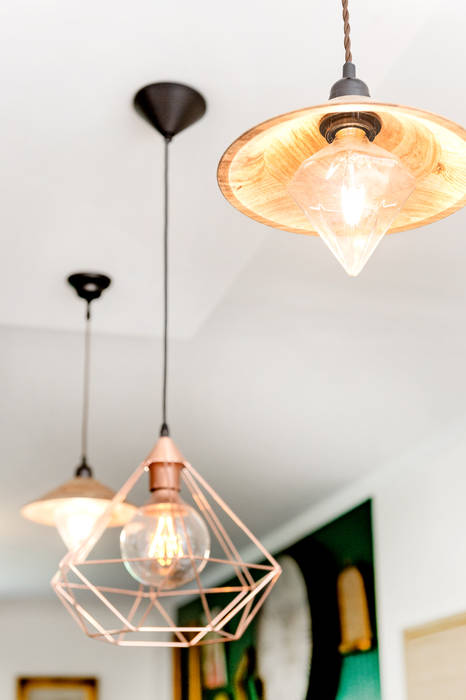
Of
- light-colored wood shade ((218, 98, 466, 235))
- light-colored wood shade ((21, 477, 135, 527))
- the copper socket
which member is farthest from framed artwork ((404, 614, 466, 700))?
light-colored wood shade ((218, 98, 466, 235))

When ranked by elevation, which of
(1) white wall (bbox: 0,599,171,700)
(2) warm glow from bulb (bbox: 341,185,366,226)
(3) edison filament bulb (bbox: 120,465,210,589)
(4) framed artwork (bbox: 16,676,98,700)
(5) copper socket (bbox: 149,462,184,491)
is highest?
(1) white wall (bbox: 0,599,171,700)

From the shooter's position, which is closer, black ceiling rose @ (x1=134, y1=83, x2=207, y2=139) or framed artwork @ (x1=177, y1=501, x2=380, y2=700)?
black ceiling rose @ (x1=134, y1=83, x2=207, y2=139)

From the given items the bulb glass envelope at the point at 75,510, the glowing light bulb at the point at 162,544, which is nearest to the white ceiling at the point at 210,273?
the bulb glass envelope at the point at 75,510

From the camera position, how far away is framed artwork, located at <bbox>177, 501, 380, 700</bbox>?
430cm

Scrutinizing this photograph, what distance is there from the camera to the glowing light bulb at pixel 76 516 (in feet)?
6.95

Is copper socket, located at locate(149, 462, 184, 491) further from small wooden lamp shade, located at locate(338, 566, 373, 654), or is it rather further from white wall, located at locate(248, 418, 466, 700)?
small wooden lamp shade, located at locate(338, 566, 373, 654)

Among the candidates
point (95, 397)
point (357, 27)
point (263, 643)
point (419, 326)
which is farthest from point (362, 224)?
point (263, 643)

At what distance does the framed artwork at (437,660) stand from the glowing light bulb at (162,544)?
2.39 meters

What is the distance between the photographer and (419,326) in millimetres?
2953

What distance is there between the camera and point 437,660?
373 cm

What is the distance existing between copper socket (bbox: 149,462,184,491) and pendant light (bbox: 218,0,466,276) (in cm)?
54

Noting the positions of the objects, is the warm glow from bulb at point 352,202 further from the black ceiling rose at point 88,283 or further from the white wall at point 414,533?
the white wall at point 414,533

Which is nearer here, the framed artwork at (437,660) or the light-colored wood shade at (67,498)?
the light-colored wood shade at (67,498)

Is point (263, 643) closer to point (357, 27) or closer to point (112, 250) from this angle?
point (112, 250)
